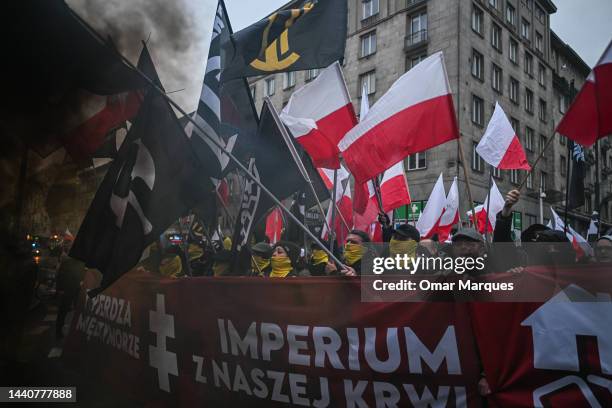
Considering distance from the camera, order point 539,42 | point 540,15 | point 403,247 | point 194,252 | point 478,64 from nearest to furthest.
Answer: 1. point 403,247
2. point 194,252
3. point 478,64
4. point 539,42
5. point 540,15

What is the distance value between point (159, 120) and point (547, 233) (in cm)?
379

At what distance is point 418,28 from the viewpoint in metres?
24.8

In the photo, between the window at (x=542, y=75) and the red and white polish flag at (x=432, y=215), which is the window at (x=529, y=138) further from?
the red and white polish flag at (x=432, y=215)

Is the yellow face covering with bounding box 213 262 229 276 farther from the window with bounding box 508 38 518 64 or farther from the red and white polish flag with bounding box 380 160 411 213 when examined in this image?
the window with bounding box 508 38 518 64

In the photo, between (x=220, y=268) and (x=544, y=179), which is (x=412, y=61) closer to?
(x=544, y=179)

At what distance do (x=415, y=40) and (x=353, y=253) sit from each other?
2231cm

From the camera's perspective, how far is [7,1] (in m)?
3.89

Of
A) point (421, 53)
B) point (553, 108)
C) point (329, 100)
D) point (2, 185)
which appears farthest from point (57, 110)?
point (553, 108)

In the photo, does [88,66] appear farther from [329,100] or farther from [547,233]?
[547,233]

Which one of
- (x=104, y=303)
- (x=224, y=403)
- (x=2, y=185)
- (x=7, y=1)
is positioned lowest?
(x=224, y=403)

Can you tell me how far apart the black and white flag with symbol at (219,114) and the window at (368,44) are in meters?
22.3

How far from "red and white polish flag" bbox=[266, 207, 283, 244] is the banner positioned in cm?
468

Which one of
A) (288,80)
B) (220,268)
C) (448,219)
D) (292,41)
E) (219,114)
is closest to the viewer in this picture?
(219,114)

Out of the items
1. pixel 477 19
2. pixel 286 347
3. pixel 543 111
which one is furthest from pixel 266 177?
pixel 543 111
